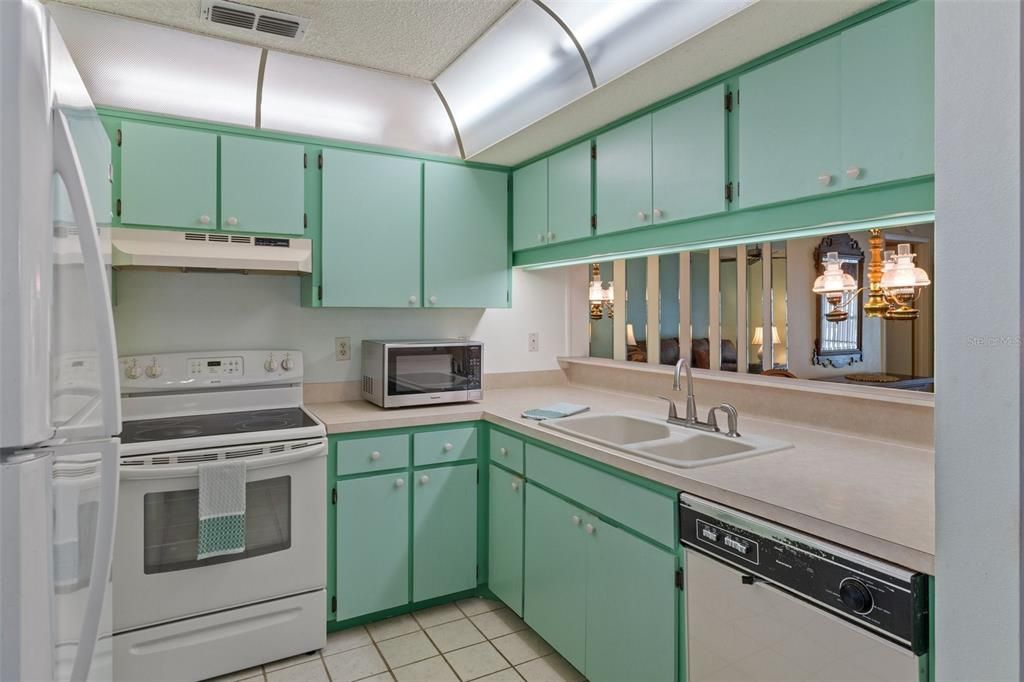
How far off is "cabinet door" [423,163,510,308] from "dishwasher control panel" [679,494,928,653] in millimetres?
1758

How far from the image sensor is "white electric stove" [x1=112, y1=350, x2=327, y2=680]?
2105 millimetres

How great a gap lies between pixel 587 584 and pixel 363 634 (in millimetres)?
1102

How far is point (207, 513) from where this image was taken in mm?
2143

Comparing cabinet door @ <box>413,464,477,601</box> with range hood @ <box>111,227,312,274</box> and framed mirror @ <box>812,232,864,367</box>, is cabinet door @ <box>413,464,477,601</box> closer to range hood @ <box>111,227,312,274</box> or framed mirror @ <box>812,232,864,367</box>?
range hood @ <box>111,227,312,274</box>

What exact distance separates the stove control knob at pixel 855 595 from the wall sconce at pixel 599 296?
2.23 meters

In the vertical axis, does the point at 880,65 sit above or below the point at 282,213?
above

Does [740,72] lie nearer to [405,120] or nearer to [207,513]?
[405,120]

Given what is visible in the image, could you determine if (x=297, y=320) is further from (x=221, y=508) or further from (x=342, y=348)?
(x=221, y=508)

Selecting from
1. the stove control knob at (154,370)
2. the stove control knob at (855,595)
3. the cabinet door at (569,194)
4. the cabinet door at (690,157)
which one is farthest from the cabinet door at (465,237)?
the stove control knob at (855,595)

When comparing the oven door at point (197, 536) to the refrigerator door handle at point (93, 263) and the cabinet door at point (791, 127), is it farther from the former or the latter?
the cabinet door at point (791, 127)

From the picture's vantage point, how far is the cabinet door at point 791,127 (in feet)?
5.60

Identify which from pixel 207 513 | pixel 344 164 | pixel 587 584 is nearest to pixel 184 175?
pixel 344 164

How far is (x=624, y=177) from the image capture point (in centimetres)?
246

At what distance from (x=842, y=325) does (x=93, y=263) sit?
221 centimetres
